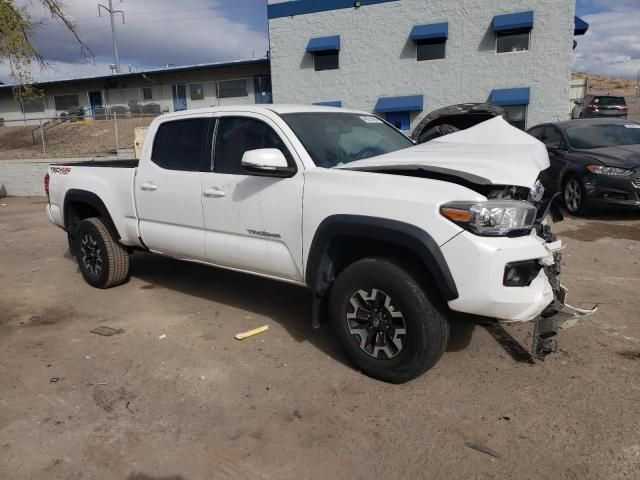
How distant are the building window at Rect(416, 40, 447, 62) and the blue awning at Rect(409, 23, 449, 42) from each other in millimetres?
325

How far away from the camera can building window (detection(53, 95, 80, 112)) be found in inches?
1309

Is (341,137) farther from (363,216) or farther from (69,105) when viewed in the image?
(69,105)

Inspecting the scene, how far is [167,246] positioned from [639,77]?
38563mm

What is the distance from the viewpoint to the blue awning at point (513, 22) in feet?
58.5

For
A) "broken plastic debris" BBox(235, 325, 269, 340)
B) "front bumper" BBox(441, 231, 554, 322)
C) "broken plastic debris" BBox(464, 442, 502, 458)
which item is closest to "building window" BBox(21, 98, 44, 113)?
"broken plastic debris" BBox(235, 325, 269, 340)

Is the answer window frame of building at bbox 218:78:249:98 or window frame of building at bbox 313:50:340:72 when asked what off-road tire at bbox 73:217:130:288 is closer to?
window frame of building at bbox 313:50:340:72

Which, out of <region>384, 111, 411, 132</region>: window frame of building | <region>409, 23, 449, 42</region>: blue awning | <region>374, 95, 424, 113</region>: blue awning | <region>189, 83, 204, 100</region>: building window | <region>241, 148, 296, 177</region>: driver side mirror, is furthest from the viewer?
<region>189, 83, 204, 100</region>: building window

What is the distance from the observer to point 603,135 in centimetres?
902

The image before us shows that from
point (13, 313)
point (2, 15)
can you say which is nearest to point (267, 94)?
point (2, 15)

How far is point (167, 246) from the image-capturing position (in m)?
4.89

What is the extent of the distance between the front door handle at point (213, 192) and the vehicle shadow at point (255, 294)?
4.02 feet

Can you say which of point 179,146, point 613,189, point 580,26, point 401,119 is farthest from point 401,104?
point 179,146

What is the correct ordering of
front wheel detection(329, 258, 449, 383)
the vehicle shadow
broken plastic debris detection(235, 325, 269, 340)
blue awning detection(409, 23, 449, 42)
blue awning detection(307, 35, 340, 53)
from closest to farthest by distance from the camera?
1. front wheel detection(329, 258, 449, 383)
2. the vehicle shadow
3. broken plastic debris detection(235, 325, 269, 340)
4. blue awning detection(409, 23, 449, 42)
5. blue awning detection(307, 35, 340, 53)

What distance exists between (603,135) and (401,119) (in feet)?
40.3
